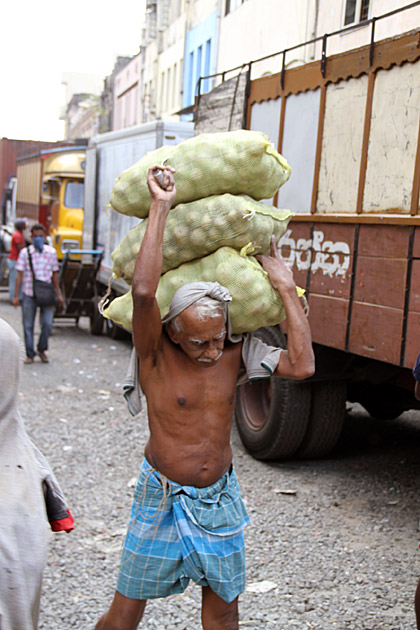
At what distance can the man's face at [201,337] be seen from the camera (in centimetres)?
264

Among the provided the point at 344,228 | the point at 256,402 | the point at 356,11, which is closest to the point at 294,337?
the point at 344,228

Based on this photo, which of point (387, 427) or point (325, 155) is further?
point (387, 427)

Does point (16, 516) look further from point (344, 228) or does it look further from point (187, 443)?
point (344, 228)

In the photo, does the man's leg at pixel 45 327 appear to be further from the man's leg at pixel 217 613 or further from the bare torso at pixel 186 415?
the man's leg at pixel 217 613

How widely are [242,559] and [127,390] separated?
0.76 meters

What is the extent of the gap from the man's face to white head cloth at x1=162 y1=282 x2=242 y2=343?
31 mm

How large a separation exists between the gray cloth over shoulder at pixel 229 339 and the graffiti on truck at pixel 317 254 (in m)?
2.10

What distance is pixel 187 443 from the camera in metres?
2.77

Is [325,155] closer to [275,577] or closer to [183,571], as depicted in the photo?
[275,577]

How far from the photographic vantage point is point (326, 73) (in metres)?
5.10

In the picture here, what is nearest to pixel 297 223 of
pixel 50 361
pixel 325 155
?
pixel 325 155

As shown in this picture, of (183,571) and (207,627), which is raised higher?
(183,571)

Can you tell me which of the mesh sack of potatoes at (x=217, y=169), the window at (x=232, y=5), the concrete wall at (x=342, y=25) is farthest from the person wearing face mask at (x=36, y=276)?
the window at (x=232, y=5)

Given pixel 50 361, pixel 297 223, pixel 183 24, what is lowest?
pixel 50 361
